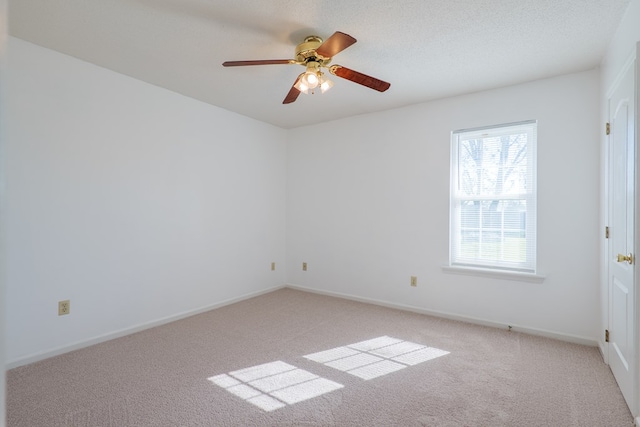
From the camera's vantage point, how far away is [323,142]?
459cm

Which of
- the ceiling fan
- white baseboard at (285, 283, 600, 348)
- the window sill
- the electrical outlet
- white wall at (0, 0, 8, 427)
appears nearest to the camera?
white wall at (0, 0, 8, 427)

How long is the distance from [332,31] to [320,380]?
2.46 meters

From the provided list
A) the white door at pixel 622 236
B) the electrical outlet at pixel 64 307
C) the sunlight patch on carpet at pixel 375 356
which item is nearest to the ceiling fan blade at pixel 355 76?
the white door at pixel 622 236

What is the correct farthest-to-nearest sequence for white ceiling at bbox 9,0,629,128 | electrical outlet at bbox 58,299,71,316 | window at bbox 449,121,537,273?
window at bbox 449,121,537,273, electrical outlet at bbox 58,299,71,316, white ceiling at bbox 9,0,629,128

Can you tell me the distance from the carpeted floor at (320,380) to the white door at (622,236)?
248mm

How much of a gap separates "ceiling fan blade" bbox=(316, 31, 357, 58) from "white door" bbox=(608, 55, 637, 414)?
167 cm

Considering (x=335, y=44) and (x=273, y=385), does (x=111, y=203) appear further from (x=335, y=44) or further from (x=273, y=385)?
(x=335, y=44)

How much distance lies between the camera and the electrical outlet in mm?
2605

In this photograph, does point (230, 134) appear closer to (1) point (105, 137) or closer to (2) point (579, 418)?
(1) point (105, 137)

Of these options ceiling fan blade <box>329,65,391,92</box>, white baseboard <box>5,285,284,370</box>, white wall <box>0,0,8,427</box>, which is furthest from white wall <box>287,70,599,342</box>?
white wall <box>0,0,8,427</box>

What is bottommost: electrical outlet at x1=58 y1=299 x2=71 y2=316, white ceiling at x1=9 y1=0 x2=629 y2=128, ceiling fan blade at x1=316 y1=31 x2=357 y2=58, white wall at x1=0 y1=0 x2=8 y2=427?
electrical outlet at x1=58 y1=299 x2=71 y2=316

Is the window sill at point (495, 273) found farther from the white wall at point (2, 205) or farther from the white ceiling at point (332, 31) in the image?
the white wall at point (2, 205)

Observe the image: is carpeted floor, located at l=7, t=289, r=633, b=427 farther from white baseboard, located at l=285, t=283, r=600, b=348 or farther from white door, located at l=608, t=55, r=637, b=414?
white door, located at l=608, t=55, r=637, b=414

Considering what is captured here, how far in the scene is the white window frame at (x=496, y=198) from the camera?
313 centimetres
